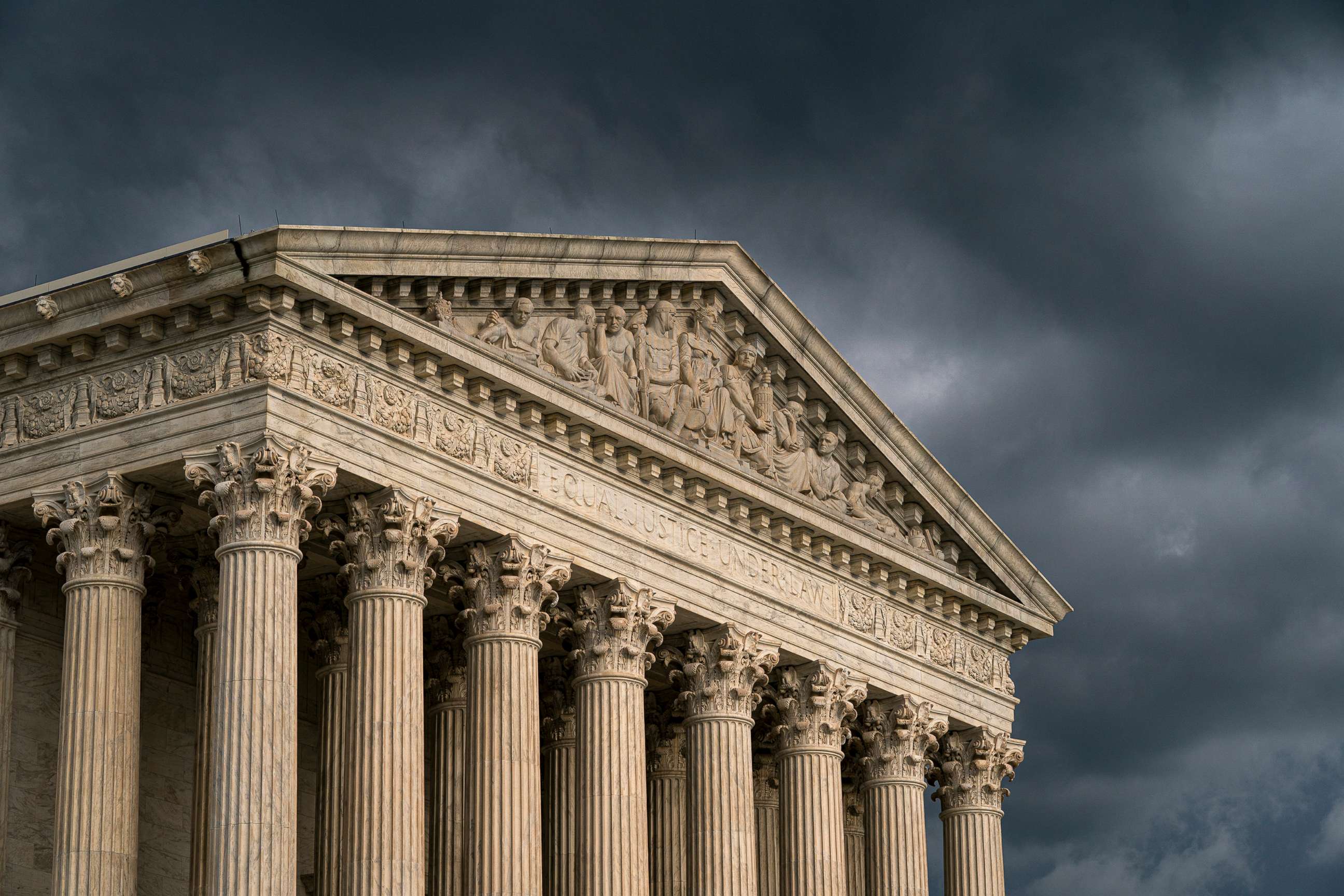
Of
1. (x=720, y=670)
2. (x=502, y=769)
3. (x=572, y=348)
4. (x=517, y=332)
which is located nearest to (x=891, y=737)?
(x=720, y=670)

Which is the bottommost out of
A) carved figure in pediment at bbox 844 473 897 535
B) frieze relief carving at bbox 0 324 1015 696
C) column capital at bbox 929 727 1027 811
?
column capital at bbox 929 727 1027 811

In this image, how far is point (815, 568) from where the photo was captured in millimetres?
52500

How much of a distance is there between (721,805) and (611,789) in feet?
12.4

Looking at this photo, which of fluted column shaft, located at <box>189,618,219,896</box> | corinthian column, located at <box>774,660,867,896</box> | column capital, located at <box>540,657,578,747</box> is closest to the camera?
fluted column shaft, located at <box>189,618,219,896</box>

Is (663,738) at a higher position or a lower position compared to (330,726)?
higher

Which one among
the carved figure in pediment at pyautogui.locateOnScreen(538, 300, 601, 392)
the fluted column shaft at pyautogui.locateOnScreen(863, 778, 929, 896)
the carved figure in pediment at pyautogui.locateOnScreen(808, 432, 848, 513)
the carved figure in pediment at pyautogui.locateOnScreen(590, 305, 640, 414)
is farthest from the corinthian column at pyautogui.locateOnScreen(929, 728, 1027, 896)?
the carved figure in pediment at pyautogui.locateOnScreen(538, 300, 601, 392)

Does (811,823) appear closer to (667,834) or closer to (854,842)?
(667,834)

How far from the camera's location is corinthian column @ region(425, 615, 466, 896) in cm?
4644

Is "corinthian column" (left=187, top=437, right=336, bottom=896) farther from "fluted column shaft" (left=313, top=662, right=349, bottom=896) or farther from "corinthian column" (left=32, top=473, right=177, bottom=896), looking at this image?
"fluted column shaft" (left=313, top=662, right=349, bottom=896)

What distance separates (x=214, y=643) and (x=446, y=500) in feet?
16.0

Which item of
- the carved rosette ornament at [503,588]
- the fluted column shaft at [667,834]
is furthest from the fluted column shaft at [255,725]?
the fluted column shaft at [667,834]

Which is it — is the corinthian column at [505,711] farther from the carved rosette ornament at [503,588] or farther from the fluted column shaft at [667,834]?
the fluted column shaft at [667,834]

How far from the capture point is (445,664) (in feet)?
160

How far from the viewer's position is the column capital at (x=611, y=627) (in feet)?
152
